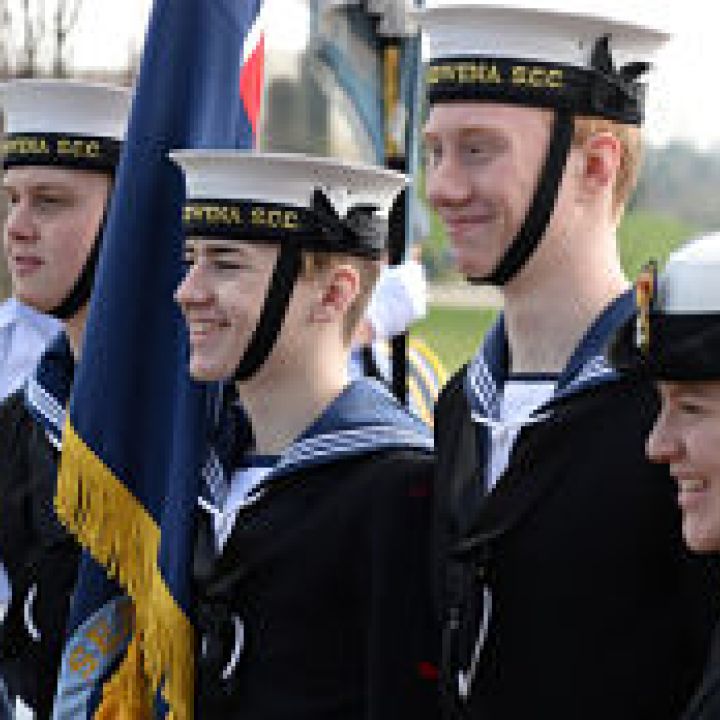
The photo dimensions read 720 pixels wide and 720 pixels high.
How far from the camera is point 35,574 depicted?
452 centimetres

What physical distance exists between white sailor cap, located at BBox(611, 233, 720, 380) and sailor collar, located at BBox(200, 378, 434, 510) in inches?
39.5

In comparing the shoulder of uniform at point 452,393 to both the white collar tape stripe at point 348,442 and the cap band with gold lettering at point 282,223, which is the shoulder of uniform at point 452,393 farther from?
the cap band with gold lettering at point 282,223

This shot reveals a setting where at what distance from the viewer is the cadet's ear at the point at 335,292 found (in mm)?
3779

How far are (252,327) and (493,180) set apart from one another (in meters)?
0.73

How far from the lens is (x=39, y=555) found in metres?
4.52

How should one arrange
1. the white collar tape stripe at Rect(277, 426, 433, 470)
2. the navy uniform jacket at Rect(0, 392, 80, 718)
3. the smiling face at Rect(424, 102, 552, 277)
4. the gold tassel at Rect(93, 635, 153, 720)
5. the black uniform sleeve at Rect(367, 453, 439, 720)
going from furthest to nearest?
the navy uniform jacket at Rect(0, 392, 80, 718), the gold tassel at Rect(93, 635, 153, 720), the white collar tape stripe at Rect(277, 426, 433, 470), the black uniform sleeve at Rect(367, 453, 439, 720), the smiling face at Rect(424, 102, 552, 277)

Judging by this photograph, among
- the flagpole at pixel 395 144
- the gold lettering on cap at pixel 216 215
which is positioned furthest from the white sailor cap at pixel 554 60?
the flagpole at pixel 395 144

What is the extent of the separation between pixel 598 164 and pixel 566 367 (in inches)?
14.4

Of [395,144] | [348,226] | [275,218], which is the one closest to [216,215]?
[275,218]

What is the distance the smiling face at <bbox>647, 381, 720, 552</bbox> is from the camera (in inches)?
102

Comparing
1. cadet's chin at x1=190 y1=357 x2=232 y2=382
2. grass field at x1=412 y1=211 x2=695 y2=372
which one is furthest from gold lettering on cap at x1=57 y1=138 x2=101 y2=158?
grass field at x1=412 y1=211 x2=695 y2=372

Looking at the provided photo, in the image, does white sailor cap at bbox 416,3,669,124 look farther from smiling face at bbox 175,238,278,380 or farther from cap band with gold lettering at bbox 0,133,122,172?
cap band with gold lettering at bbox 0,133,122,172

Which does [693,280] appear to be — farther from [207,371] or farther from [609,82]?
[207,371]

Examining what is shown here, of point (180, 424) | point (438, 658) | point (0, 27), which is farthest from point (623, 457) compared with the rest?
point (0, 27)
